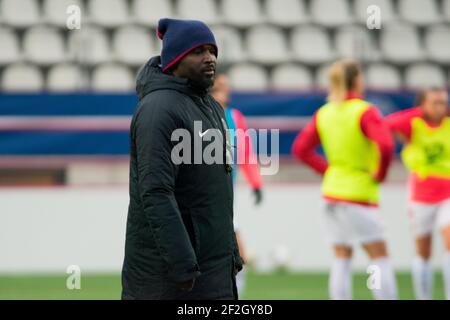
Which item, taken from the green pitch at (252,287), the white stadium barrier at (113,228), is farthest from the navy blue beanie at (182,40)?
the white stadium barrier at (113,228)

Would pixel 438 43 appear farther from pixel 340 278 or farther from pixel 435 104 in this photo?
pixel 340 278

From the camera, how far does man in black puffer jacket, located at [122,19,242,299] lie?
4898mm

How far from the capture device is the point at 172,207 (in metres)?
4.88

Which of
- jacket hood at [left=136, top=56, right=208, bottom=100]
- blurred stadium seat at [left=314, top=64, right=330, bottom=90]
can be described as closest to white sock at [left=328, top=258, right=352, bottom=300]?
jacket hood at [left=136, top=56, right=208, bottom=100]

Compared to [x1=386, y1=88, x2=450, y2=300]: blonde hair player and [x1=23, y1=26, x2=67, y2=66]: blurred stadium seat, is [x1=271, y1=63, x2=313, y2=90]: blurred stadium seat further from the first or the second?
[x1=386, y1=88, x2=450, y2=300]: blonde hair player

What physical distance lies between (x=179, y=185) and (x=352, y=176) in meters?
3.67

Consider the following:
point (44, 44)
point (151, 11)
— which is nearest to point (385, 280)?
point (44, 44)

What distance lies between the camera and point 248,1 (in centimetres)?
1641

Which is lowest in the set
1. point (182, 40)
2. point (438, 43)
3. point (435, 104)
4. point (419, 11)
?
point (182, 40)

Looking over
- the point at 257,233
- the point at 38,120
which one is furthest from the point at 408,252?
the point at 38,120

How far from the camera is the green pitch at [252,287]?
10.6 meters

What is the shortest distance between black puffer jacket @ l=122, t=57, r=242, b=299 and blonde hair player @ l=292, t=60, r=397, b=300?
334cm

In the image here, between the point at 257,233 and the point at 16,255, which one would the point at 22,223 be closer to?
the point at 16,255

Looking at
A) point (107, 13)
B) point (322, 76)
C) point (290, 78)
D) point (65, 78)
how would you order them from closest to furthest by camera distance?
→ 1. point (65, 78)
2. point (290, 78)
3. point (322, 76)
4. point (107, 13)
